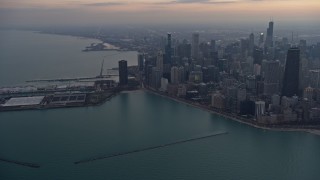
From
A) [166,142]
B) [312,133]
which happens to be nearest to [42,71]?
[166,142]

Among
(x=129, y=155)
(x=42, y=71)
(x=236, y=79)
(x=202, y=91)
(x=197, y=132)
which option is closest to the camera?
(x=129, y=155)

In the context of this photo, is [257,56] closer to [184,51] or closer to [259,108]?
[184,51]

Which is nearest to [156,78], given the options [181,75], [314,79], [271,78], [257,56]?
[181,75]

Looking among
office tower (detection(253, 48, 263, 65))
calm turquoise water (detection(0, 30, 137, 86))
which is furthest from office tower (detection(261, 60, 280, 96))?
calm turquoise water (detection(0, 30, 137, 86))

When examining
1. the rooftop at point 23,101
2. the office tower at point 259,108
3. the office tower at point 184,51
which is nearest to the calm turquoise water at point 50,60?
the rooftop at point 23,101

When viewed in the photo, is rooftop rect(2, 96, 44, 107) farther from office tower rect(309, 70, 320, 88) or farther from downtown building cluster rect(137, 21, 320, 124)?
office tower rect(309, 70, 320, 88)

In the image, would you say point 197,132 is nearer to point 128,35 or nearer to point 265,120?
point 265,120
